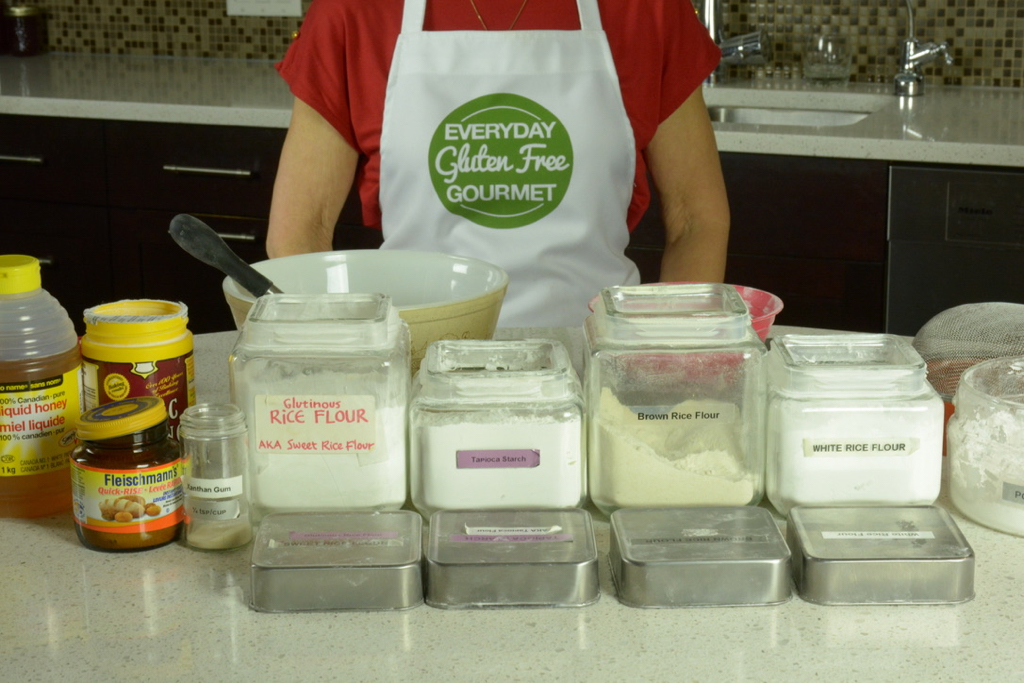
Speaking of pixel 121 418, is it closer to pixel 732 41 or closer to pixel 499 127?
pixel 499 127

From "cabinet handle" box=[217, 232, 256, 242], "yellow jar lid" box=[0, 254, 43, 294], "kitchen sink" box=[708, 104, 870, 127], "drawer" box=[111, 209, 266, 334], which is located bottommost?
"drawer" box=[111, 209, 266, 334]

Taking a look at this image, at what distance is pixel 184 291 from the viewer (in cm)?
266

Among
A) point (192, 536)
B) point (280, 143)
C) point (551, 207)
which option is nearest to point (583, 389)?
point (192, 536)

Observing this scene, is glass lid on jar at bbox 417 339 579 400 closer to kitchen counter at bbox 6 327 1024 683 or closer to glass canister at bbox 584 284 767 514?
glass canister at bbox 584 284 767 514

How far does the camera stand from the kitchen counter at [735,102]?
2.13 meters

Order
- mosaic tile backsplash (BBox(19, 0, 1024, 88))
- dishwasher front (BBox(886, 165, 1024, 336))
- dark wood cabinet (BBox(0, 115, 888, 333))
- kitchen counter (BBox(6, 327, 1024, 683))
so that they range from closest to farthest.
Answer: kitchen counter (BBox(6, 327, 1024, 683)) → dishwasher front (BBox(886, 165, 1024, 336)) → dark wood cabinet (BBox(0, 115, 888, 333)) → mosaic tile backsplash (BBox(19, 0, 1024, 88))

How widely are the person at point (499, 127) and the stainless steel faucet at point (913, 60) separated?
115 centimetres

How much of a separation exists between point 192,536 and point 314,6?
0.90 metres

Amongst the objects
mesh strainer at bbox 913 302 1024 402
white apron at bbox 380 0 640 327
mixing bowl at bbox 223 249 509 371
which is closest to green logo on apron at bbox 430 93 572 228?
white apron at bbox 380 0 640 327

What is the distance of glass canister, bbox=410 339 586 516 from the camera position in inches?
31.9

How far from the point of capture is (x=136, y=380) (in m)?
0.89

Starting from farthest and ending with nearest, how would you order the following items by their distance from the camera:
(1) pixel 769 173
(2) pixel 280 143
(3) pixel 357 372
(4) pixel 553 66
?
(2) pixel 280 143 → (1) pixel 769 173 → (4) pixel 553 66 → (3) pixel 357 372

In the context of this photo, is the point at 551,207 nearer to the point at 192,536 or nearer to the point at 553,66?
the point at 553,66

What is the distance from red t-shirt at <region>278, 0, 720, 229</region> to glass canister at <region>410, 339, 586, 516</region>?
0.80m
